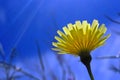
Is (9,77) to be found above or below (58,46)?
above

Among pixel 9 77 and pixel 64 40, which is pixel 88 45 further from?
pixel 9 77

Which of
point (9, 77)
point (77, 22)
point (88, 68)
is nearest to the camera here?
point (88, 68)

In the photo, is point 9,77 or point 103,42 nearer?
point 103,42

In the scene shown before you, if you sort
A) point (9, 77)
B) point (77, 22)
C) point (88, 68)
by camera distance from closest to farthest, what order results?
point (88, 68) → point (77, 22) → point (9, 77)

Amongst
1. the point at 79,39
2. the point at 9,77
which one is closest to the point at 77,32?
the point at 79,39
